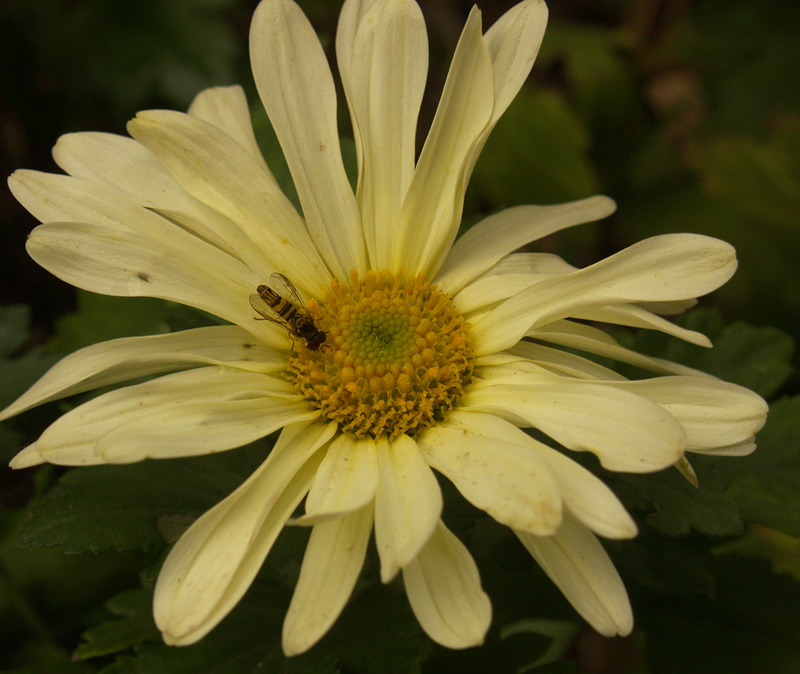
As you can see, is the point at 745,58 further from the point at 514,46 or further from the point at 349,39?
the point at 349,39

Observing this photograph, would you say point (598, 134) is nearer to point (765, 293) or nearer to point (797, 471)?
point (765, 293)

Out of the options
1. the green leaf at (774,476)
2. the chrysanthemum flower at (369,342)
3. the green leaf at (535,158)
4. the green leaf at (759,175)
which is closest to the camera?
the chrysanthemum flower at (369,342)

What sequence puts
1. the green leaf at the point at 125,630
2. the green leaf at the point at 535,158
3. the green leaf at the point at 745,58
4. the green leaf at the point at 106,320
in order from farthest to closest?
the green leaf at the point at 745,58, the green leaf at the point at 535,158, the green leaf at the point at 106,320, the green leaf at the point at 125,630

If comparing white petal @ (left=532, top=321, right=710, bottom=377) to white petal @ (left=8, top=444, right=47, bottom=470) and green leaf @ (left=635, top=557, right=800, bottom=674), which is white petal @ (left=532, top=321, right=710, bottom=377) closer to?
green leaf @ (left=635, top=557, right=800, bottom=674)

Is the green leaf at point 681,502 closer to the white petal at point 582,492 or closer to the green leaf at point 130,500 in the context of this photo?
the white petal at point 582,492

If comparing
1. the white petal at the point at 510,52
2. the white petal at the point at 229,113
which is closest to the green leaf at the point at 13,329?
the white petal at the point at 229,113

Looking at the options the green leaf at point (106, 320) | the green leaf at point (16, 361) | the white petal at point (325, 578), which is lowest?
the white petal at point (325, 578)

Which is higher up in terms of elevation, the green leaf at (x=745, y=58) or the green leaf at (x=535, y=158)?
the green leaf at (x=535, y=158)
